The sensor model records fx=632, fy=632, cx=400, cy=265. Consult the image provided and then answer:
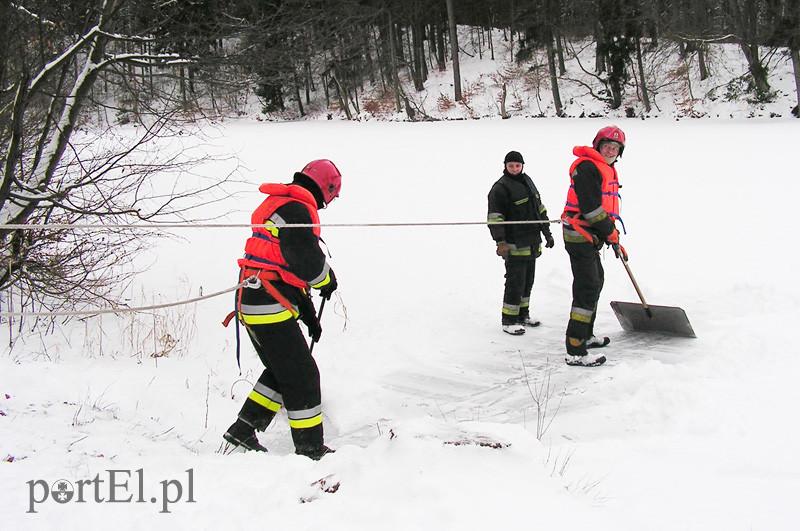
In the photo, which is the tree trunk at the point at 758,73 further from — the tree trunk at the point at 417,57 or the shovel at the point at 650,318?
the shovel at the point at 650,318

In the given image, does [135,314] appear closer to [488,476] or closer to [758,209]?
[488,476]

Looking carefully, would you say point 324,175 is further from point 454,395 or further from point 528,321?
point 528,321

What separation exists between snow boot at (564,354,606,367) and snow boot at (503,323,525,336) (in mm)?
922

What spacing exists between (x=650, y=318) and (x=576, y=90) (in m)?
27.7

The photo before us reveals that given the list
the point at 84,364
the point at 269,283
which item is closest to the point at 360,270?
the point at 84,364

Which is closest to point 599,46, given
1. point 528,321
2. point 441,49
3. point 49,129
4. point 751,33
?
point 751,33

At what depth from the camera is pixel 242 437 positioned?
153 inches

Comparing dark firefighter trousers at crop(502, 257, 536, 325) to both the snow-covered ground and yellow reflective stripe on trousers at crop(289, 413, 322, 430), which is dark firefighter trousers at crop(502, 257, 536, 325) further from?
yellow reflective stripe on trousers at crop(289, 413, 322, 430)

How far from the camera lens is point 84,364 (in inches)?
210

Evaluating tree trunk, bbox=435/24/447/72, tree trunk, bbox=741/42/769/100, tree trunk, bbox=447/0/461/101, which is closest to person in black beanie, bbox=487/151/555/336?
tree trunk, bbox=741/42/769/100

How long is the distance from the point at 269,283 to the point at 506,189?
3363 mm

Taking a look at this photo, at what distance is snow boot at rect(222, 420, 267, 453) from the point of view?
3877 millimetres

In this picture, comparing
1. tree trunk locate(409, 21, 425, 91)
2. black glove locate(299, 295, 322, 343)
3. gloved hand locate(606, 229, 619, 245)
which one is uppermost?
tree trunk locate(409, 21, 425, 91)

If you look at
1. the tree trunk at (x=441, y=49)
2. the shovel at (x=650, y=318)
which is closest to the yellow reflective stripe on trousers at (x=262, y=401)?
the shovel at (x=650, y=318)
